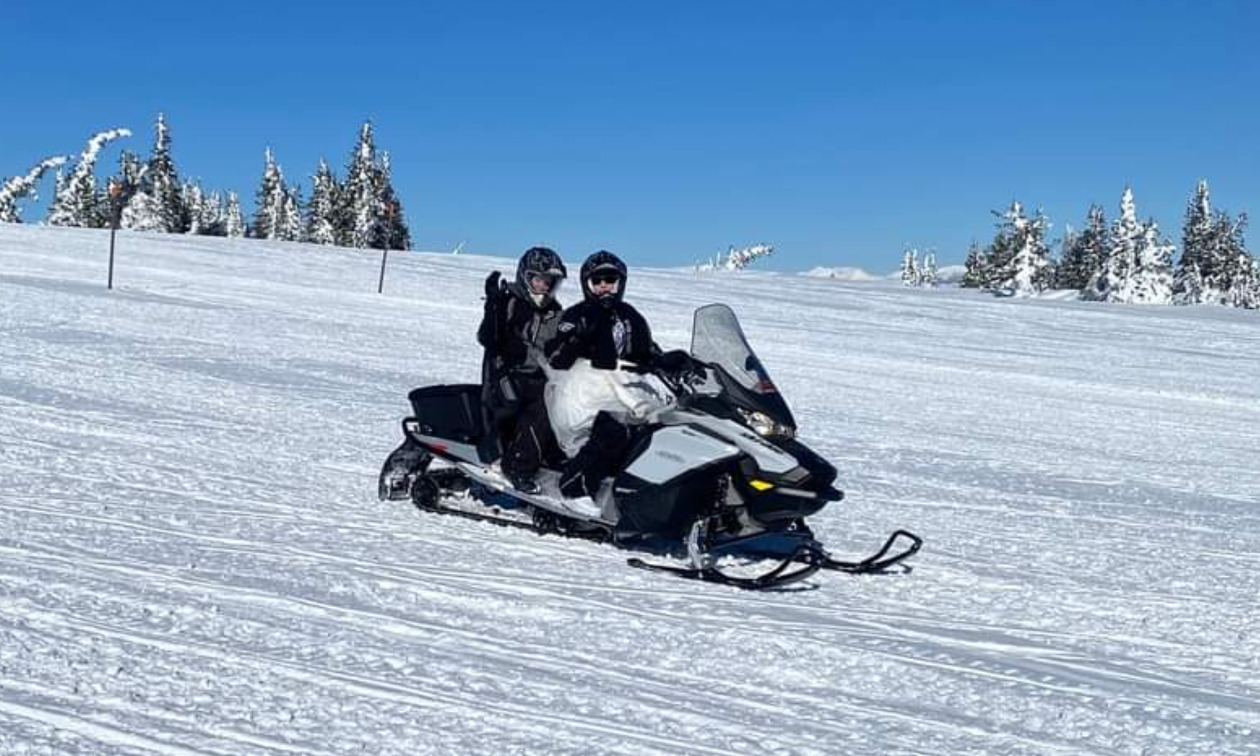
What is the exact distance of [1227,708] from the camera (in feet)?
14.6

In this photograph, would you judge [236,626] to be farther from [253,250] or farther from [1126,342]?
[253,250]

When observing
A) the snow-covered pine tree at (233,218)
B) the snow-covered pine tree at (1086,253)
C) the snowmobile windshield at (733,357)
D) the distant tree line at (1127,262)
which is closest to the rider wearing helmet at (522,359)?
the snowmobile windshield at (733,357)

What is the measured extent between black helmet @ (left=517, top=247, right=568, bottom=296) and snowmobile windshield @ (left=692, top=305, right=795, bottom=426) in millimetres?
992

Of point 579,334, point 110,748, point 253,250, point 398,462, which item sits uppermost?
point 253,250

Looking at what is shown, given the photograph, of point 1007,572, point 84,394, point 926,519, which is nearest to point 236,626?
point 1007,572

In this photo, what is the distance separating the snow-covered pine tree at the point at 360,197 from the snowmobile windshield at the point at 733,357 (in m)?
55.2

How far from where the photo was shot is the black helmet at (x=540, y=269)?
6.80 meters

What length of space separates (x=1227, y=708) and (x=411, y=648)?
3.03 meters

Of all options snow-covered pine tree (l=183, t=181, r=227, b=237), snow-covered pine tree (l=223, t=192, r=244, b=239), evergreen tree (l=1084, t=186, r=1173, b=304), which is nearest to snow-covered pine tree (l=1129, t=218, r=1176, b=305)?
evergreen tree (l=1084, t=186, r=1173, b=304)

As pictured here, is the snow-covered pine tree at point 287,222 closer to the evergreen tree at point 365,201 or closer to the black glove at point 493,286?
the evergreen tree at point 365,201

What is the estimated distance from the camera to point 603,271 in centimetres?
639

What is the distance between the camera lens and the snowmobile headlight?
578 cm

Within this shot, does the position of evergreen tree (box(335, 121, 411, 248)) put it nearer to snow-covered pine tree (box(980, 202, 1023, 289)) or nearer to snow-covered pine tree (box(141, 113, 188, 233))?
snow-covered pine tree (box(141, 113, 188, 233))

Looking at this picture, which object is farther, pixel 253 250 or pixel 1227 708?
pixel 253 250
